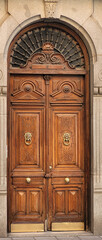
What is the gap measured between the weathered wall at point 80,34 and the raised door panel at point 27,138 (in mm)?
→ 398

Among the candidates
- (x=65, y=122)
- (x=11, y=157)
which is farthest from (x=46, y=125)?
(x=11, y=157)

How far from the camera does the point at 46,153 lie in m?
8.84

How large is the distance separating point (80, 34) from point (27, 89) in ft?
5.29

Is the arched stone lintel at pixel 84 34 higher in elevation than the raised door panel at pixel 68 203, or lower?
higher

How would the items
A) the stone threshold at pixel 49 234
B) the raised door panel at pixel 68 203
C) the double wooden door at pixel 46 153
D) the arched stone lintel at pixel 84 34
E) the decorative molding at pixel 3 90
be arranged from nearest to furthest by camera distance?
the decorative molding at pixel 3 90 → the stone threshold at pixel 49 234 → the arched stone lintel at pixel 84 34 → the double wooden door at pixel 46 153 → the raised door panel at pixel 68 203

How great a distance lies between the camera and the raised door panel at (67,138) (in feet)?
29.3

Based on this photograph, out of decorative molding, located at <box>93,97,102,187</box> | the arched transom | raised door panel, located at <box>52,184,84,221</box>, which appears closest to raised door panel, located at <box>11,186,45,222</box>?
raised door panel, located at <box>52,184,84,221</box>

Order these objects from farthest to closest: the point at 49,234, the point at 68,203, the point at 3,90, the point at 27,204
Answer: the point at 68,203 < the point at 27,204 < the point at 49,234 < the point at 3,90

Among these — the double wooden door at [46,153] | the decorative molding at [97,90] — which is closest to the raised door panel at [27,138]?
the double wooden door at [46,153]

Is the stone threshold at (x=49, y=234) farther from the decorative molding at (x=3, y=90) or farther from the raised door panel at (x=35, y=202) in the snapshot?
the decorative molding at (x=3, y=90)

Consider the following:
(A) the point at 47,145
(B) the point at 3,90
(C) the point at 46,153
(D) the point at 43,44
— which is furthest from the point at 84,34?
(C) the point at 46,153

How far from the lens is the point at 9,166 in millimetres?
8695

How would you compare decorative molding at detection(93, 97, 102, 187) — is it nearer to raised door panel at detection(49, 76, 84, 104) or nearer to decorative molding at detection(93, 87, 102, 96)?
decorative molding at detection(93, 87, 102, 96)

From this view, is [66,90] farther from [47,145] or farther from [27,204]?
[27,204]
